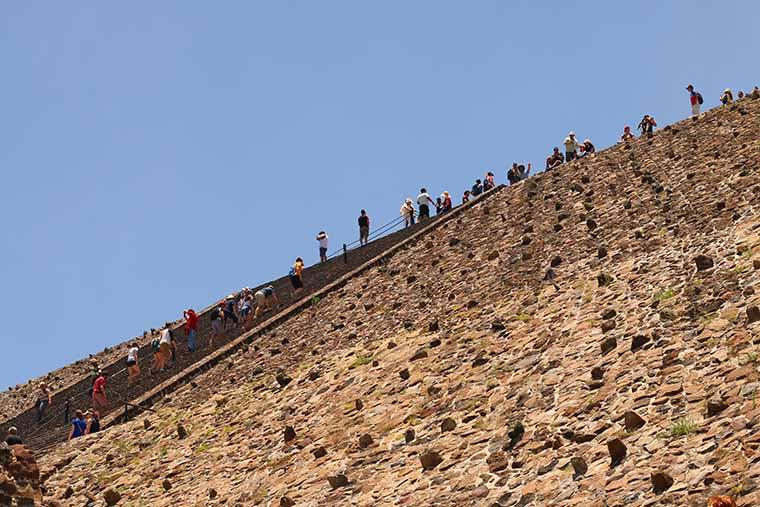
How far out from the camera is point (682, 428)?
12.6 m

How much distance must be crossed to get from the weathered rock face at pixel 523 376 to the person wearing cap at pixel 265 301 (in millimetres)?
3207

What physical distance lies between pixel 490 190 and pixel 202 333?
37.5 feet

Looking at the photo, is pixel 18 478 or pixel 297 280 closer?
pixel 18 478

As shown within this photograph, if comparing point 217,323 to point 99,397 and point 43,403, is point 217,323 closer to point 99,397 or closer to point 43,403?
point 99,397

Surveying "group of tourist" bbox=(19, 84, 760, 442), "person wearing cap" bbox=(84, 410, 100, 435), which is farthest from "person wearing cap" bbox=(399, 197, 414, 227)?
"person wearing cap" bbox=(84, 410, 100, 435)

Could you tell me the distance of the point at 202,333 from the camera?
3612 centimetres

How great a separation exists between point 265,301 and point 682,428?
22292mm

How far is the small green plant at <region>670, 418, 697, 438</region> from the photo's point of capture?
12.5 m

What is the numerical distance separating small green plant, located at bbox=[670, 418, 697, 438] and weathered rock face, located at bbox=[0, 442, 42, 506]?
12492 mm

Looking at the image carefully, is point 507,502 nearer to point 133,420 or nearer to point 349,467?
point 349,467

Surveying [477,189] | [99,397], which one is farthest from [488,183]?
[99,397]

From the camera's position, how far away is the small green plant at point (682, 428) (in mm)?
12523

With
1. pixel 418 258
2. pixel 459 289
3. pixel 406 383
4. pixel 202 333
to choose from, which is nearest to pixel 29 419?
pixel 202 333

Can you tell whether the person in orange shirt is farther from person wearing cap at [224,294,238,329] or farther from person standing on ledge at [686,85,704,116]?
person standing on ledge at [686,85,704,116]
